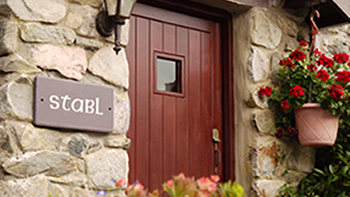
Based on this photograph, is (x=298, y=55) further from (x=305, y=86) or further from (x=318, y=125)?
(x=318, y=125)

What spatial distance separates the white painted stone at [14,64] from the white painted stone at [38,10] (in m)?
0.22

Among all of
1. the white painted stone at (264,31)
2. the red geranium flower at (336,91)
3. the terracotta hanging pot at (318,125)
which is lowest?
the terracotta hanging pot at (318,125)

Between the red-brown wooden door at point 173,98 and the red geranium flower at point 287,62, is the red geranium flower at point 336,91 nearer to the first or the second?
the red geranium flower at point 287,62

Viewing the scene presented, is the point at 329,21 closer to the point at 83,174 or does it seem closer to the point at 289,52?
the point at 289,52

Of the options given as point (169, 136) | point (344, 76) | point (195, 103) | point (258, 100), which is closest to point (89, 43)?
point (169, 136)

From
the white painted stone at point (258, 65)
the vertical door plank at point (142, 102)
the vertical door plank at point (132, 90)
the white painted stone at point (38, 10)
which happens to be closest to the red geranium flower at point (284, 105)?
the white painted stone at point (258, 65)

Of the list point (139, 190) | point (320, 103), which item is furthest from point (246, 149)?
point (139, 190)

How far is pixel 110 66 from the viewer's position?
2869mm

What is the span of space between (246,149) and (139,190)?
2.21m

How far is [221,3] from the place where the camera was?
3.67m

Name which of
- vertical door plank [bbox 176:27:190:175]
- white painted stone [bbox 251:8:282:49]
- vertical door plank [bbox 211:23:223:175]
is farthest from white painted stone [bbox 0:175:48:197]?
white painted stone [bbox 251:8:282:49]

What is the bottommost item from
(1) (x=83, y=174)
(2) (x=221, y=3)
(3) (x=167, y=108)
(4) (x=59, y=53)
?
(1) (x=83, y=174)

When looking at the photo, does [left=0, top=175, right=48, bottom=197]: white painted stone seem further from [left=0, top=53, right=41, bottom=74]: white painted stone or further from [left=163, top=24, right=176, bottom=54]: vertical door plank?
[left=163, top=24, right=176, bottom=54]: vertical door plank

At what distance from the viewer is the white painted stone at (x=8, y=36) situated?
98.7 inches
